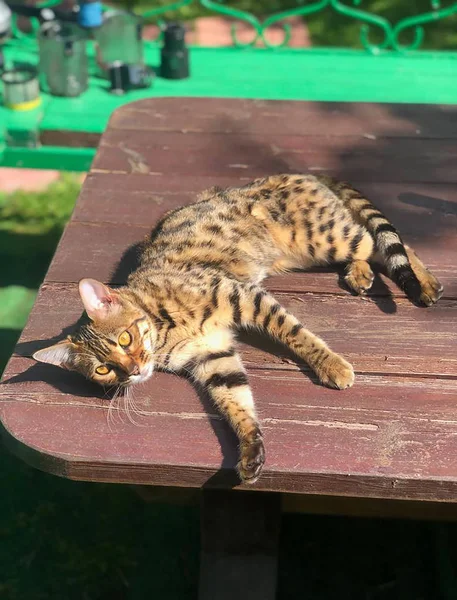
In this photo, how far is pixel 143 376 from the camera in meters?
2.37

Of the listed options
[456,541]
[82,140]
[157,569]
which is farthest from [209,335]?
[82,140]

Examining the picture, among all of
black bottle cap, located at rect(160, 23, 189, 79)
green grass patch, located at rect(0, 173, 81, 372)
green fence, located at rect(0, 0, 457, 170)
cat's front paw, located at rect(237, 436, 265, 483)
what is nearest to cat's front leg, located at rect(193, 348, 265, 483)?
cat's front paw, located at rect(237, 436, 265, 483)

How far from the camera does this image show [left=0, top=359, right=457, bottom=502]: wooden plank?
1977 mm

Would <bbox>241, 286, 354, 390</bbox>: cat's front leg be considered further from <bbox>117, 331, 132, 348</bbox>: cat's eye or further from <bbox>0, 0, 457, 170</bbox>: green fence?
<bbox>0, 0, 457, 170</bbox>: green fence

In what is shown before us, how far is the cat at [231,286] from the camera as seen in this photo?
2.31 m

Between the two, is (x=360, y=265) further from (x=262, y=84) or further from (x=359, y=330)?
(x=262, y=84)

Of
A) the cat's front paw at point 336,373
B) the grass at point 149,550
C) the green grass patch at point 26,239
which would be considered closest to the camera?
the cat's front paw at point 336,373

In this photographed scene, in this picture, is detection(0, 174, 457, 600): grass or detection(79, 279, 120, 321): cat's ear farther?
detection(0, 174, 457, 600): grass

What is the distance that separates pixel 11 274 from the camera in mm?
5055

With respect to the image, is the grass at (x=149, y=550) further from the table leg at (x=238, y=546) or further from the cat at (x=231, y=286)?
the cat at (x=231, y=286)

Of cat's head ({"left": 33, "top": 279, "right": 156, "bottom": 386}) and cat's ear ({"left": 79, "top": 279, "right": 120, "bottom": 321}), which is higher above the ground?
cat's ear ({"left": 79, "top": 279, "right": 120, "bottom": 321})

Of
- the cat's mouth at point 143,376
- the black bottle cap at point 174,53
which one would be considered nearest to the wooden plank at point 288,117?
the black bottle cap at point 174,53

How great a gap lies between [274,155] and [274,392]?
1568 millimetres

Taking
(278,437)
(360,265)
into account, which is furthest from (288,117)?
(278,437)
